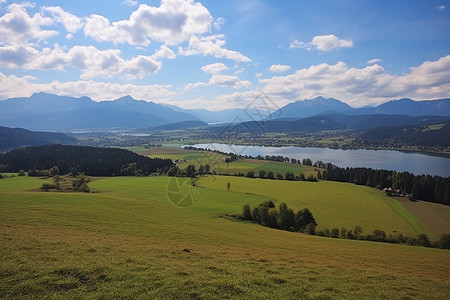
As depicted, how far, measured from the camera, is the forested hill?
117 metres

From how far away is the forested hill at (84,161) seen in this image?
385 ft

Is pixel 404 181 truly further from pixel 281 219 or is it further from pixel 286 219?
pixel 281 219

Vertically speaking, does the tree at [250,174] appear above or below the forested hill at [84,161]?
below

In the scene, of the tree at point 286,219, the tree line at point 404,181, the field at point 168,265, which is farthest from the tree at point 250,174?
the field at point 168,265

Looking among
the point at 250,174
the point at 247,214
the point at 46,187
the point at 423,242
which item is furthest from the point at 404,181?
the point at 46,187

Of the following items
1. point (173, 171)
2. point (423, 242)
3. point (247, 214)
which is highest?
point (173, 171)

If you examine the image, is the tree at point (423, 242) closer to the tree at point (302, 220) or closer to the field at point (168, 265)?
the tree at point (302, 220)

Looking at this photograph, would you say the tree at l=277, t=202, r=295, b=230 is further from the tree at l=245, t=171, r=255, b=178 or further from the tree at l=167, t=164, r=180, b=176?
the tree at l=167, t=164, r=180, b=176

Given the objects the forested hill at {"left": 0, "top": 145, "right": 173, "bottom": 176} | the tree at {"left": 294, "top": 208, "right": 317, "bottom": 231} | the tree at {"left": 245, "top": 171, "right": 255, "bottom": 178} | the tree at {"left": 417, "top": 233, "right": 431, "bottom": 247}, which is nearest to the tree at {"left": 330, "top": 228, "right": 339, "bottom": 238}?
the tree at {"left": 294, "top": 208, "right": 317, "bottom": 231}

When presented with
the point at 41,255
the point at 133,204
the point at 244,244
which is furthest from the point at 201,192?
the point at 41,255

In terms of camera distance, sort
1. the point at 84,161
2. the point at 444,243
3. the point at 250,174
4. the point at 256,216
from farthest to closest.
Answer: the point at 84,161
the point at 250,174
the point at 256,216
the point at 444,243

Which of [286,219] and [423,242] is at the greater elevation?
[286,219]

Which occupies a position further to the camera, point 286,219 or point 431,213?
point 431,213

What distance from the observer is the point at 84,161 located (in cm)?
12056
